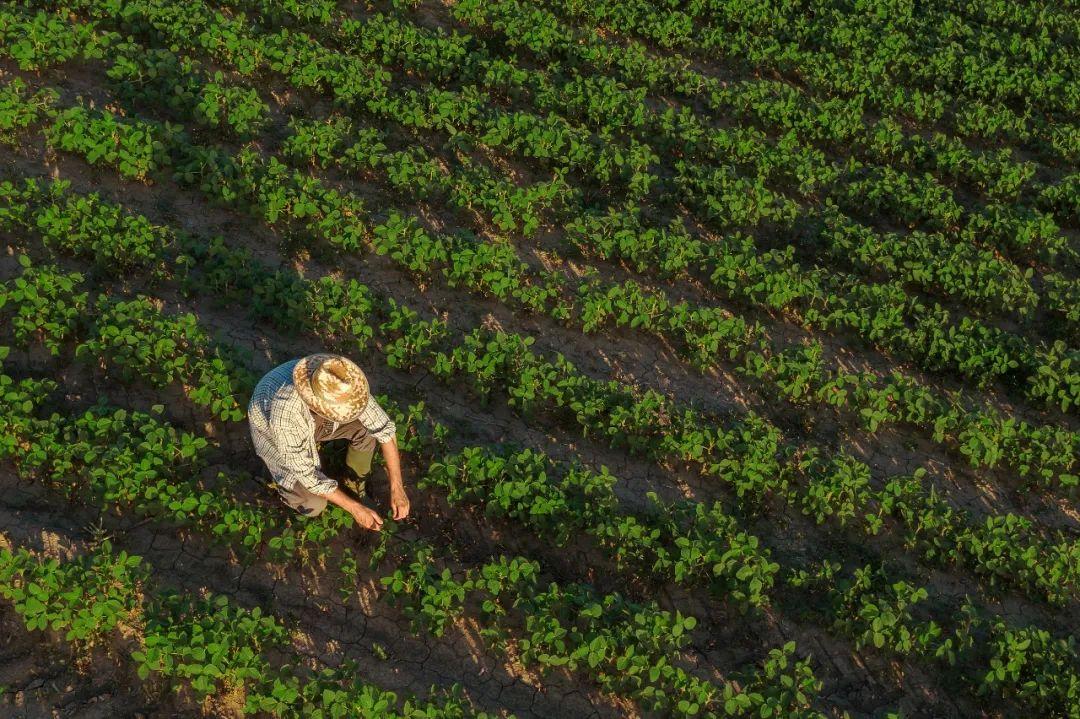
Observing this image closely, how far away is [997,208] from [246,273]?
776 cm

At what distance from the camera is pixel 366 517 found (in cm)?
569

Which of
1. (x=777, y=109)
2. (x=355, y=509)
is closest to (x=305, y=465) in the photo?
(x=355, y=509)

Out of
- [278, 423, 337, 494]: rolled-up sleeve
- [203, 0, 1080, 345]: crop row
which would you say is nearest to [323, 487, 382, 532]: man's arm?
[278, 423, 337, 494]: rolled-up sleeve

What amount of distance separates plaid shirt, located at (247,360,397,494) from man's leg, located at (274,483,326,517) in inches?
4.5

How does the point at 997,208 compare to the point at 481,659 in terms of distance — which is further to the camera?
the point at 997,208

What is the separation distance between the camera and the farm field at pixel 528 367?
579cm

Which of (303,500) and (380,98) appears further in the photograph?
(380,98)

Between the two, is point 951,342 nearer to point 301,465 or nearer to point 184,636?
point 301,465

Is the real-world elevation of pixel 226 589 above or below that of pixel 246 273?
below

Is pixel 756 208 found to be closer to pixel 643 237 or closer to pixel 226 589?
pixel 643 237

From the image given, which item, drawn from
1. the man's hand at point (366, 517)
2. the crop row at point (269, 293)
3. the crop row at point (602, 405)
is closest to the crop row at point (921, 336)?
the crop row at point (602, 405)

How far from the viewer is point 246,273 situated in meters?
7.55

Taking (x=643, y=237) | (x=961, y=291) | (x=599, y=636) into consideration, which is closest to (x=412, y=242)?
(x=643, y=237)

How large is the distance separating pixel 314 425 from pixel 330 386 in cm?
50
